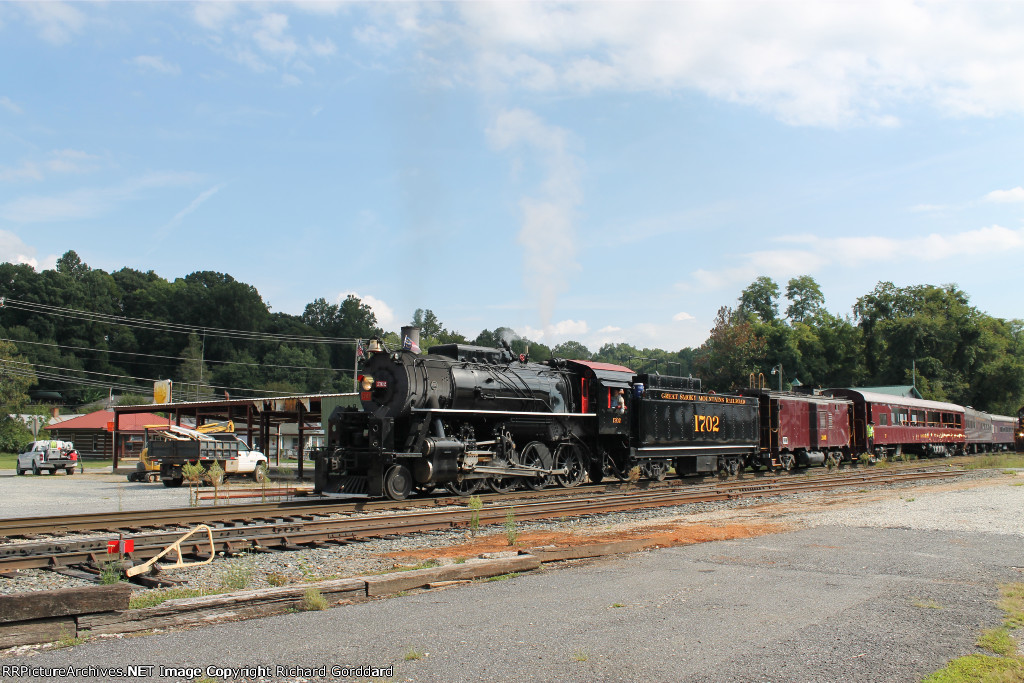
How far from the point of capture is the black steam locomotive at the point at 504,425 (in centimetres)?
1623

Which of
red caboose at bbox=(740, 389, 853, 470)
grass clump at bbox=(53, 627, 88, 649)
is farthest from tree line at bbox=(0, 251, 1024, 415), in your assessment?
grass clump at bbox=(53, 627, 88, 649)

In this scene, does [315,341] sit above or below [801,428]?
above

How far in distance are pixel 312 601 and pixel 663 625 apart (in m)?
3.24

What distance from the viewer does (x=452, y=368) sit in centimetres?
1742

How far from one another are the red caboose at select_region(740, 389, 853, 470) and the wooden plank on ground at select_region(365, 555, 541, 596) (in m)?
21.1

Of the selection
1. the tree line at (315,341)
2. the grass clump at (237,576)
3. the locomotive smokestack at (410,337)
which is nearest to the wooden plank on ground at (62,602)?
the grass clump at (237,576)

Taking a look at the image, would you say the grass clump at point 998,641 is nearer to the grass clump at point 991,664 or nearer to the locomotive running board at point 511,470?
the grass clump at point 991,664

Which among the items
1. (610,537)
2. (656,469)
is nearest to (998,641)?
(610,537)

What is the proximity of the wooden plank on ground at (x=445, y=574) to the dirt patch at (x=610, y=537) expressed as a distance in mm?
1192

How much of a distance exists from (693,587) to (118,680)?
5503mm

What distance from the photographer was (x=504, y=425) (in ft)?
59.5

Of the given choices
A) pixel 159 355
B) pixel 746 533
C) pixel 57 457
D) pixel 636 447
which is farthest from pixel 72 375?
pixel 746 533

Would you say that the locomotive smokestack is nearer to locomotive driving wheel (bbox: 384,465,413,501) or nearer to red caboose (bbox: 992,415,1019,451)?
locomotive driving wheel (bbox: 384,465,413,501)

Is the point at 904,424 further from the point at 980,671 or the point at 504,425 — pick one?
the point at 980,671
